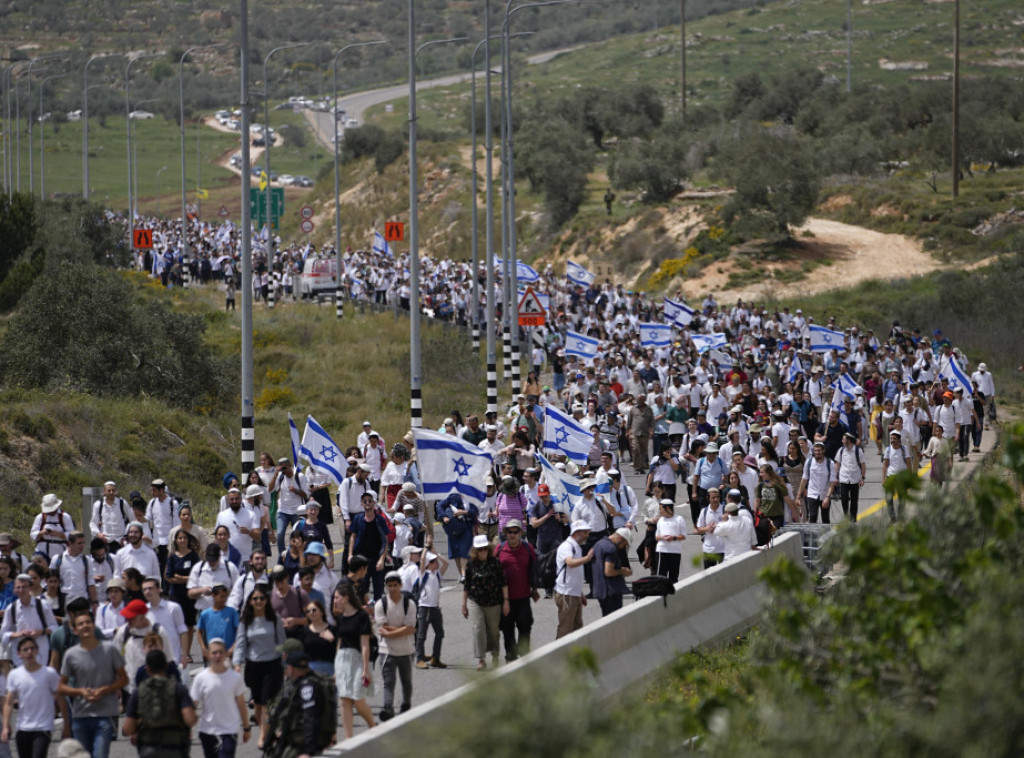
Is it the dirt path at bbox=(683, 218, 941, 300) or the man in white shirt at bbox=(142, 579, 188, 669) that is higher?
the dirt path at bbox=(683, 218, 941, 300)

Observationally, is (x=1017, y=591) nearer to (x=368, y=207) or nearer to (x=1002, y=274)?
(x=1002, y=274)

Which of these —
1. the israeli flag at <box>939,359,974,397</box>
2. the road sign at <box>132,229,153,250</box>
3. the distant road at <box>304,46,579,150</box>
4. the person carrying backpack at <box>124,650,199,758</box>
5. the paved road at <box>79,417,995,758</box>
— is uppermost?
the distant road at <box>304,46,579,150</box>

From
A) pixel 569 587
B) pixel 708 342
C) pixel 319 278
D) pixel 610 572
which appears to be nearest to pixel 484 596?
pixel 569 587

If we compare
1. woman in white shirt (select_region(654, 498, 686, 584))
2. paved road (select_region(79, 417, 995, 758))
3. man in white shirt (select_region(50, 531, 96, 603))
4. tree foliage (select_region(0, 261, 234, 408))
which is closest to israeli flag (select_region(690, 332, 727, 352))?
tree foliage (select_region(0, 261, 234, 408))

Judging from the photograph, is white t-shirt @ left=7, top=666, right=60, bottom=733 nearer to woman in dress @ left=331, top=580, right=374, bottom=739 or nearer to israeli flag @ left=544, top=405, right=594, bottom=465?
woman in dress @ left=331, top=580, right=374, bottom=739

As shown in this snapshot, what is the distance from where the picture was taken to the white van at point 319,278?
5391 cm

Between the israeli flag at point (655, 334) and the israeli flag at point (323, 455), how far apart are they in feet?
54.1

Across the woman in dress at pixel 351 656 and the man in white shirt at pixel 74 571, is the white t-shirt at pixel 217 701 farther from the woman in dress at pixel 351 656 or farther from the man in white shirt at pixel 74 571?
the man in white shirt at pixel 74 571

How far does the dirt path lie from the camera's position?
57500 mm

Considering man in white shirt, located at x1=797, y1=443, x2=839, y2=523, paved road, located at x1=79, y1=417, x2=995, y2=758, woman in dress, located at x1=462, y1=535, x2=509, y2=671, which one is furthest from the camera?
man in white shirt, located at x1=797, y1=443, x2=839, y2=523

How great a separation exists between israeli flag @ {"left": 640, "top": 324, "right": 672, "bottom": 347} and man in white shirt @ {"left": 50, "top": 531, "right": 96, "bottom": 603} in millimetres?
22569

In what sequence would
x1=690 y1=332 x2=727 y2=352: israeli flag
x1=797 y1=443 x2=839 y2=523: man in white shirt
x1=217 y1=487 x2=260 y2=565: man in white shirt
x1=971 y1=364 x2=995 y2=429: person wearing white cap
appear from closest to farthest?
x1=217 y1=487 x2=260 y2=565: man in white shirt, x1=797 y1=443 x2=839 y2=523: man in white shirt, x1=971 y1=364 x2=995 y2=429: person wearing white cap, x1=690 y1=332 x2=727 y2=352: israeli flag

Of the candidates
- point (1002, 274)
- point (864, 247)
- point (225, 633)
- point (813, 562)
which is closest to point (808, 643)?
point (225, 633)

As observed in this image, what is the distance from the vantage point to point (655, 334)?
3541 cm
